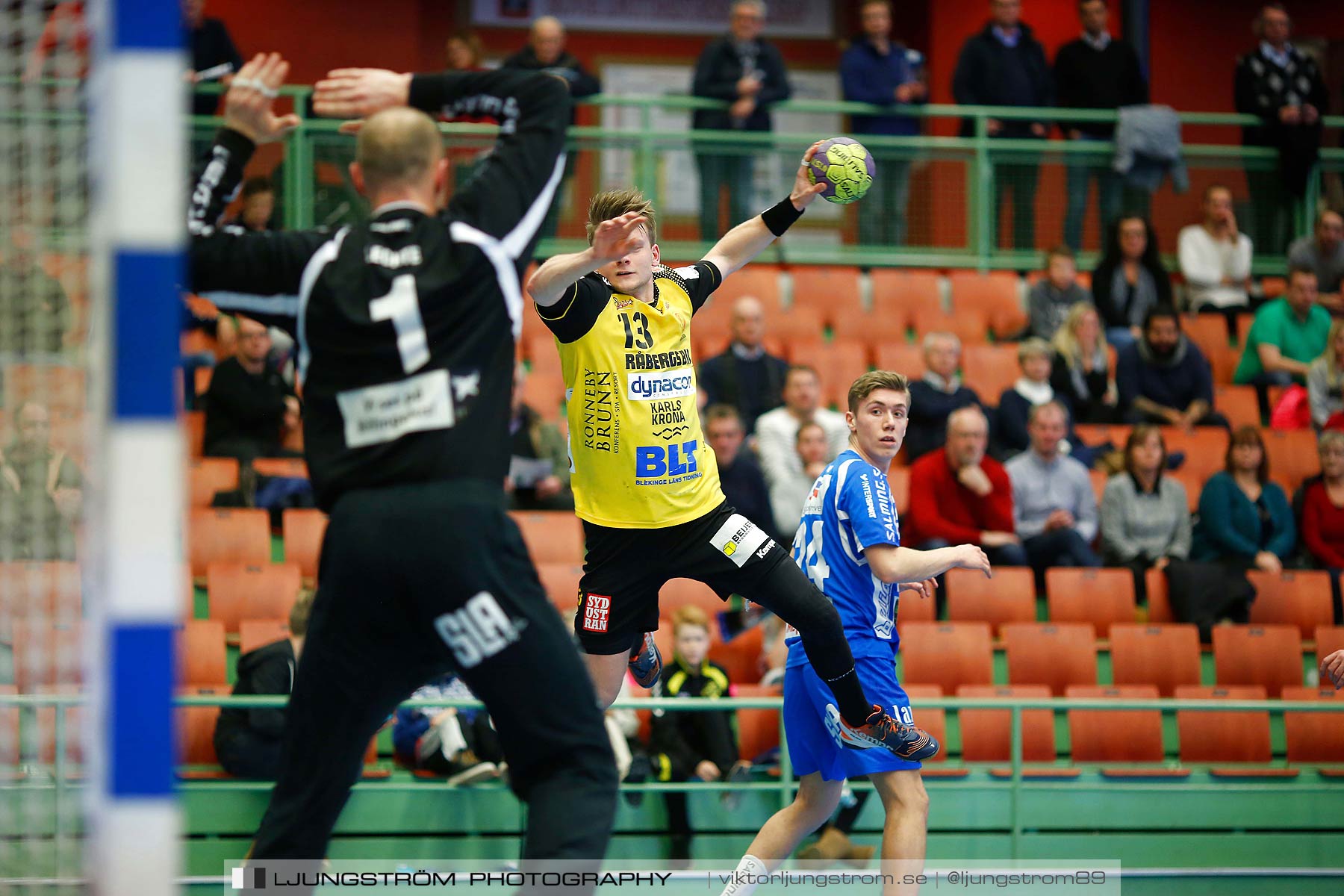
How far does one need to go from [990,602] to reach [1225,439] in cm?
337

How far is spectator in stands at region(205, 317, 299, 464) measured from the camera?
34.8 feet

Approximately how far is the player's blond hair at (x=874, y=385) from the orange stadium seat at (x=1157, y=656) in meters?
4.62

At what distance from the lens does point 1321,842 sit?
8867mm

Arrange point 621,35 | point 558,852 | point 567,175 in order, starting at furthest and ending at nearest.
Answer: point 621,35 < point 567,175 < point 558,852

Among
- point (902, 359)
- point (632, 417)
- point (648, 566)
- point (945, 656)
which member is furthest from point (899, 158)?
point (648, 566)

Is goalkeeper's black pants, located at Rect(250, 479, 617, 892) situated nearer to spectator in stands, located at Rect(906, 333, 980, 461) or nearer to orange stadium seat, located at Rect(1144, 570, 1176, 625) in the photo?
orange stadium seat, located at Rect(1144, 570, 1176, 625)

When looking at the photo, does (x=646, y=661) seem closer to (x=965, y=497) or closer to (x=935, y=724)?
(x=935, y=724)

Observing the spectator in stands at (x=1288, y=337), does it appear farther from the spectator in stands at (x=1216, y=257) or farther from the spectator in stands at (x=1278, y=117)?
the spectator in stands at (x=1278, y=117)

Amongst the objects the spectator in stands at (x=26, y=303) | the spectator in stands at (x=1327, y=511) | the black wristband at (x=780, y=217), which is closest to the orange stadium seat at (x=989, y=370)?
the spectator in stands at (x=1327, y=511)

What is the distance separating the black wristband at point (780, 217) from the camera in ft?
20.3

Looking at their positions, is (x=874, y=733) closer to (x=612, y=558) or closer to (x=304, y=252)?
(x=612, y=558)

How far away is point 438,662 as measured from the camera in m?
3.91

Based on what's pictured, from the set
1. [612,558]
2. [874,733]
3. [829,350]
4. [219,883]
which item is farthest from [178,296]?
[829,350]

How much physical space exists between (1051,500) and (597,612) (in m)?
5.78
